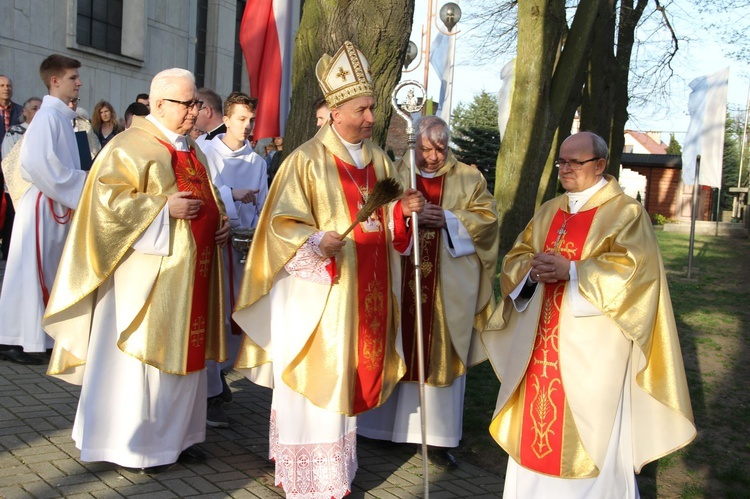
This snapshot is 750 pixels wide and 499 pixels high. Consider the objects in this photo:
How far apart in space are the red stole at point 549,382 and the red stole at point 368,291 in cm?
86

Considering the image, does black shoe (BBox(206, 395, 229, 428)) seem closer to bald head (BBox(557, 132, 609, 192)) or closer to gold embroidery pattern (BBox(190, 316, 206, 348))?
gold embroidery pattern (BBox(190, 316, 206, 348))

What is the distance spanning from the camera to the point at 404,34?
6.95 meters

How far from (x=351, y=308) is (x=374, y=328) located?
0.74ft

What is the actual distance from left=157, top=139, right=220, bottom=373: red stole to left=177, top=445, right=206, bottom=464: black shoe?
20.3 inches

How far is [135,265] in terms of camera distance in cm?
494

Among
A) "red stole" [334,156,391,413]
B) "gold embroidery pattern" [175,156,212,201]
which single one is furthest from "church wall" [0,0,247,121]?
"red stole" [334,156,391,413]

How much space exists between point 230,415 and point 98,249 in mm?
1909

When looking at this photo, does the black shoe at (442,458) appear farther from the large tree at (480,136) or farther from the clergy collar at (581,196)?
the large tree at (480,136)

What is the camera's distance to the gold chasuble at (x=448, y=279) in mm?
5727

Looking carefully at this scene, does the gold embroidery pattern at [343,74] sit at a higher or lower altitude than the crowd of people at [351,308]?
higher

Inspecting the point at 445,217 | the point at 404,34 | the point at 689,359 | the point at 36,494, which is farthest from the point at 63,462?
the point at 689,359

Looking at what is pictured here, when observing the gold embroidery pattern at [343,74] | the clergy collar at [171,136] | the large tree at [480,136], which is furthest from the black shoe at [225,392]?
the large tree at [480,136]

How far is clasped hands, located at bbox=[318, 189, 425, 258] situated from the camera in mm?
4520

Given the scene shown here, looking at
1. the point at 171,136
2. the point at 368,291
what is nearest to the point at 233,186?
the point at 171,136
